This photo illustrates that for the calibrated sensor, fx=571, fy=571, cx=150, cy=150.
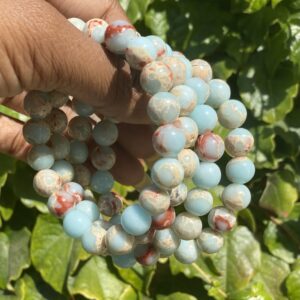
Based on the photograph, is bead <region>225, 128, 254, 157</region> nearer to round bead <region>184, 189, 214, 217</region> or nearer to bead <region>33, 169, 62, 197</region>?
round bead <region>184, 189, 214, 217</region>

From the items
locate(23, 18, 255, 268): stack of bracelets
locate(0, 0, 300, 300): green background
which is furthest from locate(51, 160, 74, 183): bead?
locate(0, 0, 300, 300): green background

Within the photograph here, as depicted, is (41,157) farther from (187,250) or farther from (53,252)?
(53,252)

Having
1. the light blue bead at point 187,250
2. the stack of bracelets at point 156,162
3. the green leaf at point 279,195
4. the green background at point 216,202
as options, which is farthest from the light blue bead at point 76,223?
the green leaf at point 279,195

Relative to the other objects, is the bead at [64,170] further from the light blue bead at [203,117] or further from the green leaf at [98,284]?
the green leaf at [98,284]

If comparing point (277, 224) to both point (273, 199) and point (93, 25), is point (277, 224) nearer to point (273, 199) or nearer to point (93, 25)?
point (273, 199)

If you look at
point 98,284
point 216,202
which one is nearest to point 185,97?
point 216,202

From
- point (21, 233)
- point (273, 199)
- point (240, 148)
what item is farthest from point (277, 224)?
point (240, 148)
